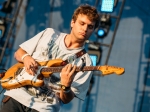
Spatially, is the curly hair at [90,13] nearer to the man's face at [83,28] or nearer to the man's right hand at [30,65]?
the man's face at [83,28]

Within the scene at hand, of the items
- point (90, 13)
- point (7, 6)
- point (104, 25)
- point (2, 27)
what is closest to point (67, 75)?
point (90, 13)

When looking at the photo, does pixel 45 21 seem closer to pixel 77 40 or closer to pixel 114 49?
pixel 114 49

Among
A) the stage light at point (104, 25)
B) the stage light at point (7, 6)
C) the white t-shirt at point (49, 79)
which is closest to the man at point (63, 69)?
the white t-shirt at point (49, 79)

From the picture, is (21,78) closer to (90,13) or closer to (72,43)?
(72,43)

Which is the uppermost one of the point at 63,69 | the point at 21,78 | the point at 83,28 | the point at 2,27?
the point at 83,28

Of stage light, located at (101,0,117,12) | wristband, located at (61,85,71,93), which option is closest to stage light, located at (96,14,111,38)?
stage light, located at (101,0,117,12)

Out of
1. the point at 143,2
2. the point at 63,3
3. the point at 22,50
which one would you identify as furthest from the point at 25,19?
the point at 22,50

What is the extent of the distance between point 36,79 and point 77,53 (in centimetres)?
31

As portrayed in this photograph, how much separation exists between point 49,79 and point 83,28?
1.24 ft

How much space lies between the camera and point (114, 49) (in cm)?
543

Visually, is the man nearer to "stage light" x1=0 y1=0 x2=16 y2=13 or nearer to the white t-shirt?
the white t-shirt

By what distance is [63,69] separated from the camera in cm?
162

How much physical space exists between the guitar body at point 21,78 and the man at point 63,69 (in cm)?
3

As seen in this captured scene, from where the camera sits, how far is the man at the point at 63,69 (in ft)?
5.51
